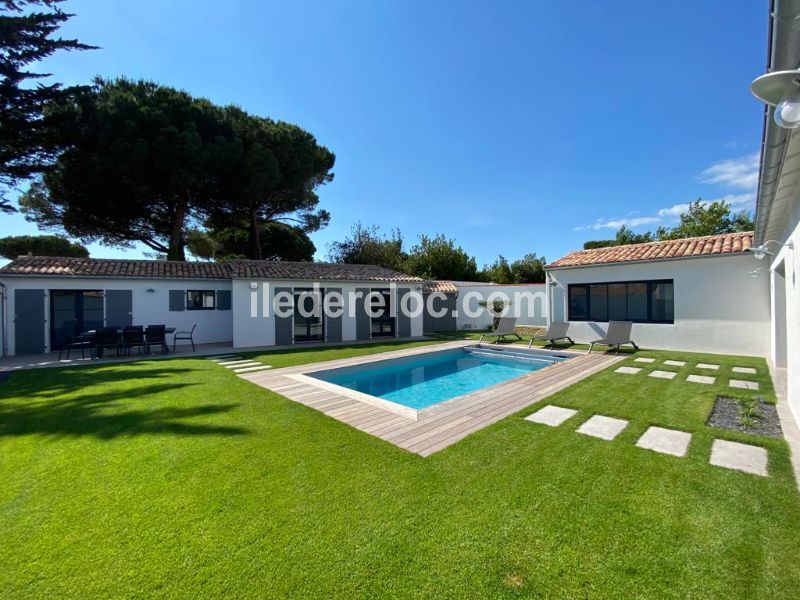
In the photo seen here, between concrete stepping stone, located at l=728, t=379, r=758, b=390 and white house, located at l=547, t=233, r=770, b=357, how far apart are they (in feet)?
14.2

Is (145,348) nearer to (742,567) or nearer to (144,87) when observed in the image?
(144,87)

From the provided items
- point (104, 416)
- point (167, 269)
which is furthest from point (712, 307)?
point (167, 269)

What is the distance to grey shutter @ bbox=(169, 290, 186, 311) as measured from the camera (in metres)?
14.6

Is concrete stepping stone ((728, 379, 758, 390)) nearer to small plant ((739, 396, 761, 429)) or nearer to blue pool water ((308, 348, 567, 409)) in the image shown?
small plant ((739, 396, 761, 429))

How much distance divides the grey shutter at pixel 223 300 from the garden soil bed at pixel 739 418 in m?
17.1

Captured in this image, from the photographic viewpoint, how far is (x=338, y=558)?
8.05 feet

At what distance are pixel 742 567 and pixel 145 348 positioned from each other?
16.3 metres

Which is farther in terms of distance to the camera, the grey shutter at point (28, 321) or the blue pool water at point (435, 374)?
the grey shutter at point (28, 321)

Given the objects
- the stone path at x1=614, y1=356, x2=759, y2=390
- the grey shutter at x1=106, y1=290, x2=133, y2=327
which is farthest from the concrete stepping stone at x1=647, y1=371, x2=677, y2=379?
the grey shutter at x1=106, y1=290, x2=133, y2=327

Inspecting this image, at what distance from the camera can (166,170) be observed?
54.7 ft

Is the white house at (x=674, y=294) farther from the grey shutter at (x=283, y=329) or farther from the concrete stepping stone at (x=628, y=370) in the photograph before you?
the grey shutter at (x=283, y=329)

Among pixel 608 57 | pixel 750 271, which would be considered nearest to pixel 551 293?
pixel 750 271

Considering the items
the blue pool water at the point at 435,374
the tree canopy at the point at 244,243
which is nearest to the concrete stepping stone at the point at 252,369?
the blue pool water at the point at 435,374

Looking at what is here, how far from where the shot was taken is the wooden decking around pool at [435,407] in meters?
4.71
